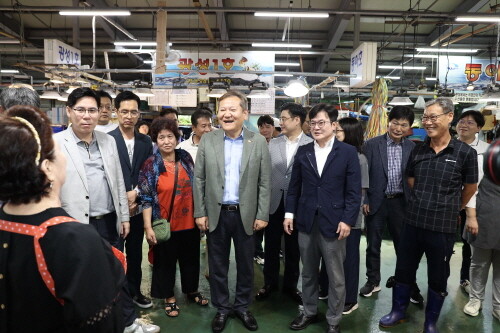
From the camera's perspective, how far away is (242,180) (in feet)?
9.36

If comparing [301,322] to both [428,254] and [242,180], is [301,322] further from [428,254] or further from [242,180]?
[242,180]

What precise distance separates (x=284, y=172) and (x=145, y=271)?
2.19m

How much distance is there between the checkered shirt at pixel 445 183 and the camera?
2.63m

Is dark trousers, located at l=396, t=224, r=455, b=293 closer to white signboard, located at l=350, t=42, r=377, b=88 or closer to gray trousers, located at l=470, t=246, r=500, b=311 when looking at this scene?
gray trousers, located at l=470, t=246, r=500, b=311

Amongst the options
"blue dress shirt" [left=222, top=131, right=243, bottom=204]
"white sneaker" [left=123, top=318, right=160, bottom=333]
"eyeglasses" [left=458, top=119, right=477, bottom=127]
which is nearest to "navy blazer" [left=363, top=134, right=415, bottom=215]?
"eyeglasses" [left=458, top=119, right=477, bottom=127]

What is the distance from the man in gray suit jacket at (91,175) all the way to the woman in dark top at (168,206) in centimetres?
35

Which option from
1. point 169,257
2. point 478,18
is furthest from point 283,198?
point 478,18

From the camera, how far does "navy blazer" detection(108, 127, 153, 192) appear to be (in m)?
3.00

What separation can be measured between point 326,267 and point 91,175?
1938 millimetres

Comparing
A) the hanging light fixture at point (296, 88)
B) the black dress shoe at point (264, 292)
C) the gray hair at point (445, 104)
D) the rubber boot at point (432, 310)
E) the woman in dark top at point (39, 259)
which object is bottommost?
the black dress shoe at point (264, 292)

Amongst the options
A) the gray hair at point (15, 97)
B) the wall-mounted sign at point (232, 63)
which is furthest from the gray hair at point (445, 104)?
the wall-mounted sign at point (232, 63)

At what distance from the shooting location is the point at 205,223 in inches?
116

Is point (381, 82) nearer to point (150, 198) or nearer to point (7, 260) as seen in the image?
point (150, 198)

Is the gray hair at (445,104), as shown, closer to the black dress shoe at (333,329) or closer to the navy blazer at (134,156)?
the black dress shoe at (333,329)
